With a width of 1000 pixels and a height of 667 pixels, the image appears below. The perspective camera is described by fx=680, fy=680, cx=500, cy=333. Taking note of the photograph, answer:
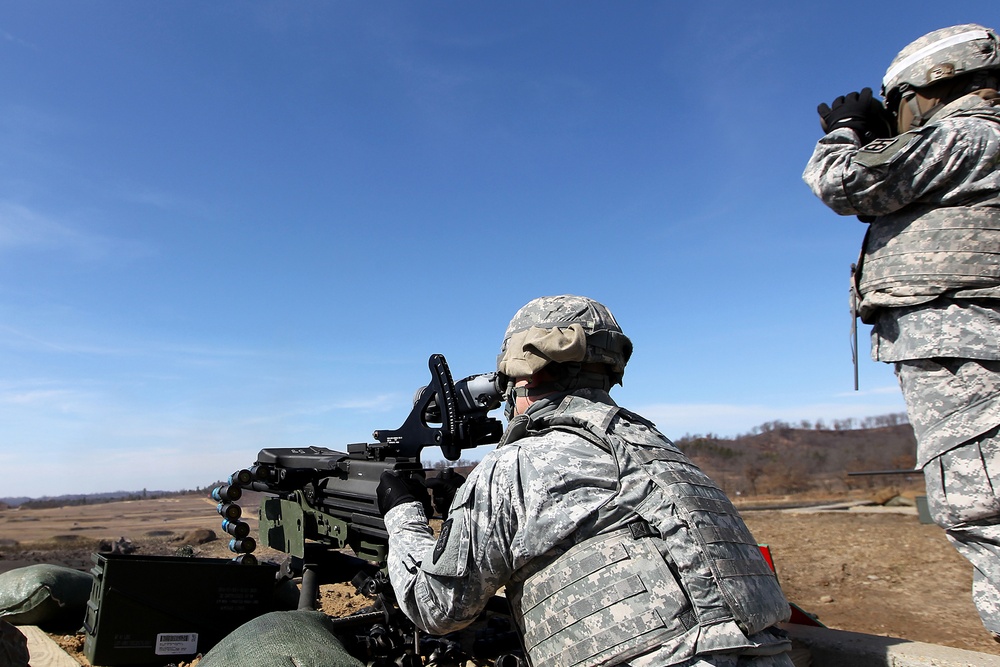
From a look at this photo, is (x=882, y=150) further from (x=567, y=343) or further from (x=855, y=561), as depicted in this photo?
(x=855, y=561)

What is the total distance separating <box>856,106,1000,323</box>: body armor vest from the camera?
262cm

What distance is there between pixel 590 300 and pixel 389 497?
4.17 ft

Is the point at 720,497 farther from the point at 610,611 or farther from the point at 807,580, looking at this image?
the point at 807,580

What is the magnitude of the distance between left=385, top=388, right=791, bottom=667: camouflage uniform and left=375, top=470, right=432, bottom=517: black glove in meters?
0.59

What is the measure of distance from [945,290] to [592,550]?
1.76 m

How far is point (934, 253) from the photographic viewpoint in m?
2.71

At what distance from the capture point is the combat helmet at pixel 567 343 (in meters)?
2.48

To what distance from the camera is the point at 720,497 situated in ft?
7.35

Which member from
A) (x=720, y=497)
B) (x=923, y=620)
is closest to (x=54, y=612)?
(x=720, y=497)

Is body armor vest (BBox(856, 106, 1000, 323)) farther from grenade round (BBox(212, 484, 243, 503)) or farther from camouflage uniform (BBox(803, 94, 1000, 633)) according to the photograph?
grenade round (BBox(212, 484, 243, 503))

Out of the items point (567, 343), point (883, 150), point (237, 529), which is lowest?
point (237, 529)

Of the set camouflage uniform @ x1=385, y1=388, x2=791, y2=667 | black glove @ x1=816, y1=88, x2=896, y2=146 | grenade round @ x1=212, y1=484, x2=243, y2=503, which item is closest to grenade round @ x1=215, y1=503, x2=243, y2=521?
grenade round @ x1=212, y1=484, x2=243, y2=503

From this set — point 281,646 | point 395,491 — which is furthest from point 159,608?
point 395,491

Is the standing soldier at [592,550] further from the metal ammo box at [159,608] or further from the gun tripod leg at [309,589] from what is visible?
the gun tripod leg at [309,589]
